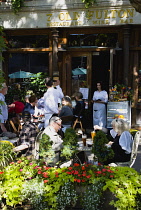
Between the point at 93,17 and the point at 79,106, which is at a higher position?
the point at 93,17

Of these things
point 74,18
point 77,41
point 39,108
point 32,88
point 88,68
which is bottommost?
point 39,108

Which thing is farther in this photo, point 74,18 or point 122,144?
point 74,18

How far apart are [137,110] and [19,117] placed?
402 centimetres

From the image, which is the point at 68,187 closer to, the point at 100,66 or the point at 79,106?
the point at 79,106

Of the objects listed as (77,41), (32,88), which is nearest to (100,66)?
(77,41)

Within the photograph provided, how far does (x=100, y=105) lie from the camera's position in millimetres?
10969

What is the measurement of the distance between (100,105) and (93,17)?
301cm

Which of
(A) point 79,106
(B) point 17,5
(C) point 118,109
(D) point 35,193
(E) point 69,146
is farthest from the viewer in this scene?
(B) point 17,5

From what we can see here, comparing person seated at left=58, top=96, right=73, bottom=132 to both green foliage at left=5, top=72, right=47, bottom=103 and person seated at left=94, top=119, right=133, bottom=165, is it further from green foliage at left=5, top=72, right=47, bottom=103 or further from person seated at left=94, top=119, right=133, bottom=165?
green foliage at left=5, top=72, right=47, bottom=103

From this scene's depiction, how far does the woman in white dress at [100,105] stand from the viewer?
10.9m

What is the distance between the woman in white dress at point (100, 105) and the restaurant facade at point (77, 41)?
46cm

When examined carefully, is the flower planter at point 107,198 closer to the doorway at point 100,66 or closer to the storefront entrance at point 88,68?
the storefront entrance at point 88,68

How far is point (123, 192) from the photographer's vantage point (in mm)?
4766

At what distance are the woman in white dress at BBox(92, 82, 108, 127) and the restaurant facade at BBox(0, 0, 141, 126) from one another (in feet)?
1.50
